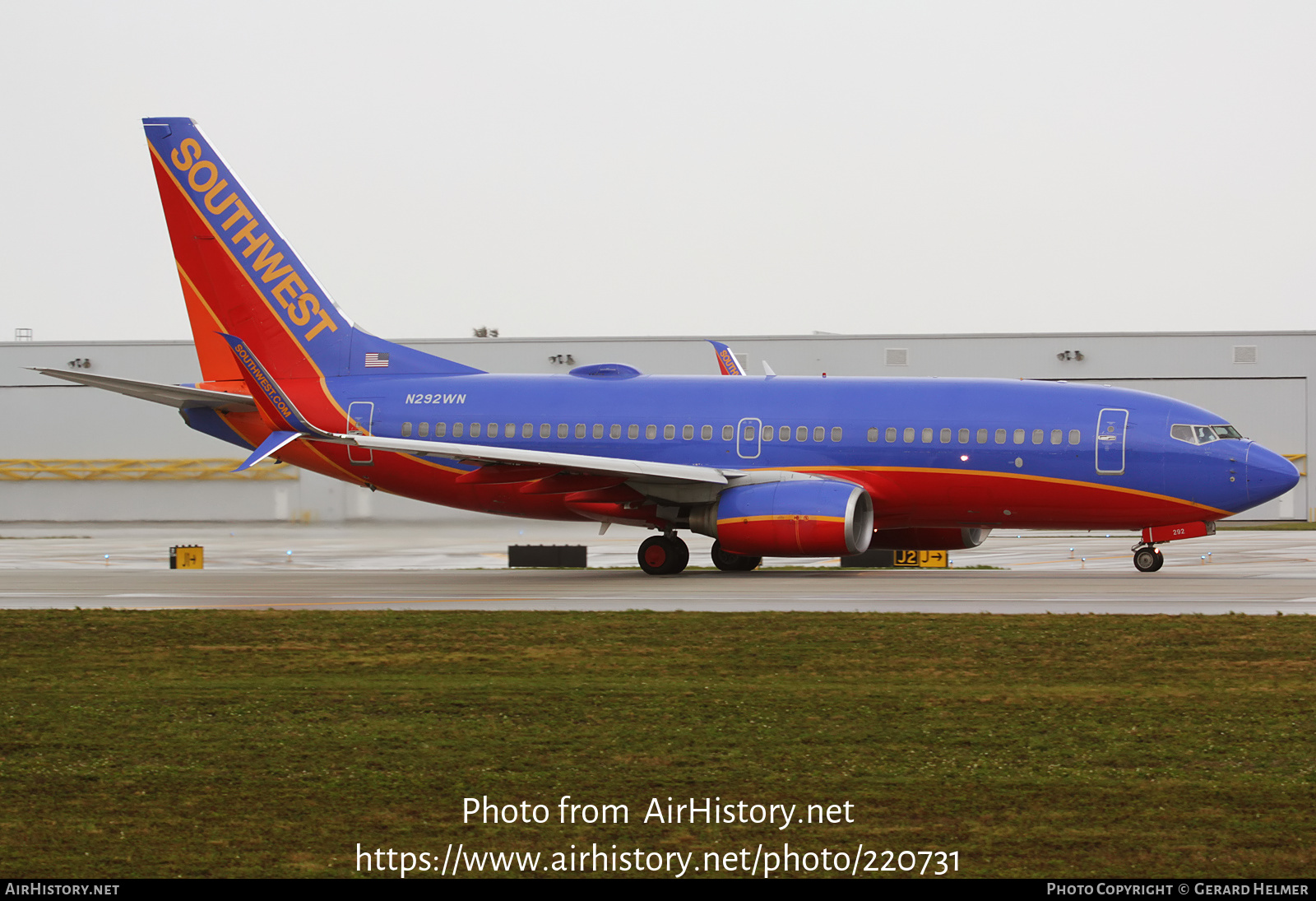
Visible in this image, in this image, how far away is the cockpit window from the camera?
26391 millimetres

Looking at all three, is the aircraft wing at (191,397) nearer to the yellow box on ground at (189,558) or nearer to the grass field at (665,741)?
the yellow box on ground at (189,558)

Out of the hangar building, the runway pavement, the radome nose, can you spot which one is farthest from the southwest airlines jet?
the hangar building

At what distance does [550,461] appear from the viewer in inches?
1029

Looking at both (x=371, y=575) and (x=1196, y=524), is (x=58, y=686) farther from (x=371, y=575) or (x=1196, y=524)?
(x=1196, y=524)

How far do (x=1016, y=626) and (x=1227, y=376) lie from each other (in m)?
42.8

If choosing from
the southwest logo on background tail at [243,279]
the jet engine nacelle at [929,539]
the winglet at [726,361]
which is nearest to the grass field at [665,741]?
the jet engine nacelle at [929,539]

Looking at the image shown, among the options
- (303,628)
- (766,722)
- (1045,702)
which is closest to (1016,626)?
(1045,702)

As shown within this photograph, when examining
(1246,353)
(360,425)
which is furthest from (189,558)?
(1246,353)

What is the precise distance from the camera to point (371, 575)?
28.6 meters

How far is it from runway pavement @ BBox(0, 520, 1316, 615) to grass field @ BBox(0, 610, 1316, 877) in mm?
4194

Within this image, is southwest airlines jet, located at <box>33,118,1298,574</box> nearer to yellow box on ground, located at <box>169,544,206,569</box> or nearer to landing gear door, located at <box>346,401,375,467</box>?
landing gear door, located at <box>346,401,375,467</box>

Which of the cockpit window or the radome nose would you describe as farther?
the cockpit window

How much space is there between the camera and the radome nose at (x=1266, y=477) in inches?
1019

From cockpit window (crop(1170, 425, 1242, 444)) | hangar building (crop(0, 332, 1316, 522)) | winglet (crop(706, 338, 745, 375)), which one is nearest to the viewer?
cockpit window (crop(1170, 425, 1242, 444))
